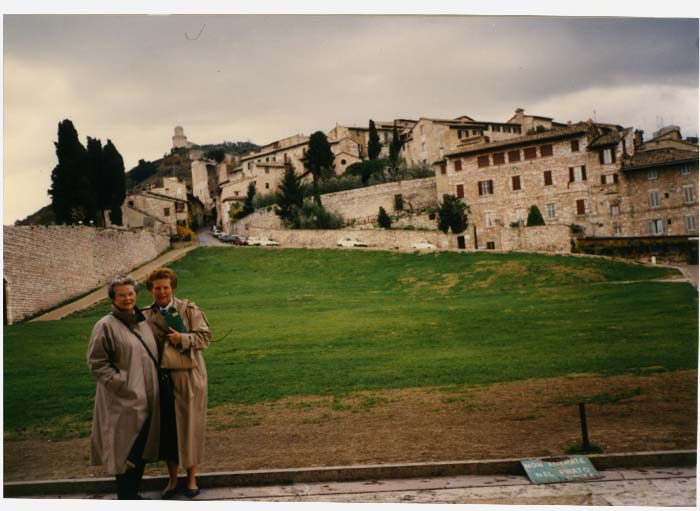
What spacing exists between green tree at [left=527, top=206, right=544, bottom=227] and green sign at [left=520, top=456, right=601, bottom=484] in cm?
1087

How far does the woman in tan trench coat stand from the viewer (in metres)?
3.96

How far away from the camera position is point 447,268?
417 inches

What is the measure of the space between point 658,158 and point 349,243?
6.54 metres

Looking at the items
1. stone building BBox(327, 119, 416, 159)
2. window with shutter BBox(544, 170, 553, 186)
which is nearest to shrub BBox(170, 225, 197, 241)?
stone building BBox(327, 119, 416, 159)

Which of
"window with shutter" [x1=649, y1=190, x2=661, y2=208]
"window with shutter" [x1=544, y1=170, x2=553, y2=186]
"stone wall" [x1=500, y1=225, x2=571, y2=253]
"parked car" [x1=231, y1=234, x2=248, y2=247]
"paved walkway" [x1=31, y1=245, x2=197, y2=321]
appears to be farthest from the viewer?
"window with shutter" [x1=544, y1=170, x2=553, y2=186]

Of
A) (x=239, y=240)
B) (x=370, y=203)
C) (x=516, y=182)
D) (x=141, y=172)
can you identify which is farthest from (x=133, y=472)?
(x=370, y=203)

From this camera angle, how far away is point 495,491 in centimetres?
Result: 423

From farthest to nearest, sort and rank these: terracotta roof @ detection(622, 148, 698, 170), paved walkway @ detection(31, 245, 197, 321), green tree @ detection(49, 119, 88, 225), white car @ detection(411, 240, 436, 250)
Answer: white car @ detection(411, 240, 436, 250)
terracotta roof @ detection(622, 148, 698, 170)
paved walkway @ detection(31, 245, 197, 321)
green tree @ detection(49, 119, 88, 225)

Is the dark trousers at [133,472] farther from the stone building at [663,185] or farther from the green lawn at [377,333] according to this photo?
the stone building at [663,185]

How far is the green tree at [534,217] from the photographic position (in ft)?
48.6

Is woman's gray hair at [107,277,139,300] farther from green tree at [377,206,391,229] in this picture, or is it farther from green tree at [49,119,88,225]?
green tree at [377,206,391,229]

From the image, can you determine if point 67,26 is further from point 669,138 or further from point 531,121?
point 531,121

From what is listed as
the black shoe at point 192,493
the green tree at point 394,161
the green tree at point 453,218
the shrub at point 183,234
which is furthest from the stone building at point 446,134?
the black shoe at point 192,493

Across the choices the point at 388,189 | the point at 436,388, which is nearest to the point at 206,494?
the point at 436,388
